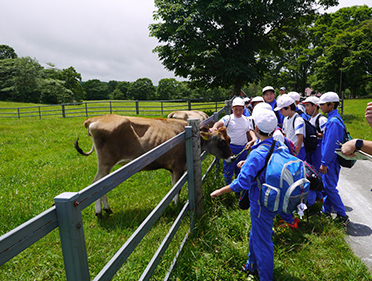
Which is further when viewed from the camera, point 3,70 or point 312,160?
point 3,70

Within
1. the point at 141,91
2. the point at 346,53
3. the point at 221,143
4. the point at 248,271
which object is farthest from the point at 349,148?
the point at 141,91

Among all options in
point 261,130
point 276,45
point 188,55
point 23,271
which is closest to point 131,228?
point 23,271

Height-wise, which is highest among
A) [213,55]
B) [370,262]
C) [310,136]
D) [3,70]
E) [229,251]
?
[3,70]

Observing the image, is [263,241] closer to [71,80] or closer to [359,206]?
[359,206]

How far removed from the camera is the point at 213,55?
567 inches

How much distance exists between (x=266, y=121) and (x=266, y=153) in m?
0.32

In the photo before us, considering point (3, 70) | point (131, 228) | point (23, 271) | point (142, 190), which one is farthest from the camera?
point (3, 70)

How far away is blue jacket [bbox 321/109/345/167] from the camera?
11.6 feet

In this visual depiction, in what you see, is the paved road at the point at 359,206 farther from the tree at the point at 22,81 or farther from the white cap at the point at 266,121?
the tree at the point at 22,81

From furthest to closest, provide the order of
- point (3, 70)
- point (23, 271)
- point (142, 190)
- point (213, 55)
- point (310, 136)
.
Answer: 1. point (3, 70)
2. point (213, 55)
3. point (142, 190)
4. point (310, 136)
5. point (23, 271)

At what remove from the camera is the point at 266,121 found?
2.45 m

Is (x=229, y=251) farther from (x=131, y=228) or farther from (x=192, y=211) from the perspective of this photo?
(x=131, y=228)

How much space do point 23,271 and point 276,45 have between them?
19.5 metres

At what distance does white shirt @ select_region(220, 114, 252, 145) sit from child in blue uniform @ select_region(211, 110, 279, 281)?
2.26m
